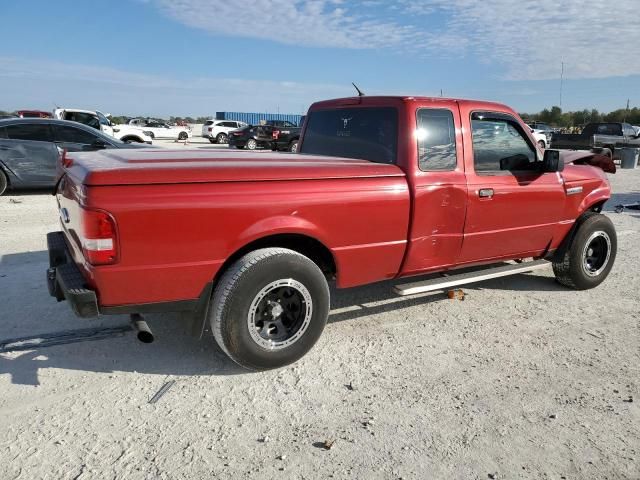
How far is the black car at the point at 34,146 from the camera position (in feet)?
30.9

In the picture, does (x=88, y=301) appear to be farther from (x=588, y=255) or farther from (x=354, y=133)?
(x=588, y=255)

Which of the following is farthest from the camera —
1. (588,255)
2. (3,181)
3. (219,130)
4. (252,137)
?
(219,130)

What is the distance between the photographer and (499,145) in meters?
4.39

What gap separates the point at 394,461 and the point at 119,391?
1.70 meters

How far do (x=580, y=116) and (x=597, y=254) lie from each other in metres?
67.3

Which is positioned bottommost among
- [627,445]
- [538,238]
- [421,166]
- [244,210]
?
[627,445]

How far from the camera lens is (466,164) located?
4.08m

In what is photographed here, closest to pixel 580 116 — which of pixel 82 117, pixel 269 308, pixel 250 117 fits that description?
pixel 250 117

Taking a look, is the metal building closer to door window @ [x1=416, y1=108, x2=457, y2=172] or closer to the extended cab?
the extended cab

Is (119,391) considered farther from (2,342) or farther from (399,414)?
(399,414)

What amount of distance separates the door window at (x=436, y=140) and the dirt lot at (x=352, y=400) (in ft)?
4.35

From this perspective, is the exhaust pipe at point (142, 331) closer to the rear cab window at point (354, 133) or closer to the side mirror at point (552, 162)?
the rear cab window at point (354, 133)

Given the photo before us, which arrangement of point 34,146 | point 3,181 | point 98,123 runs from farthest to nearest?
point 98,123 → point 34,146 → point 3,181

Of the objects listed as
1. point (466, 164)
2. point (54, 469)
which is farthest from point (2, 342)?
point (466, 164)
